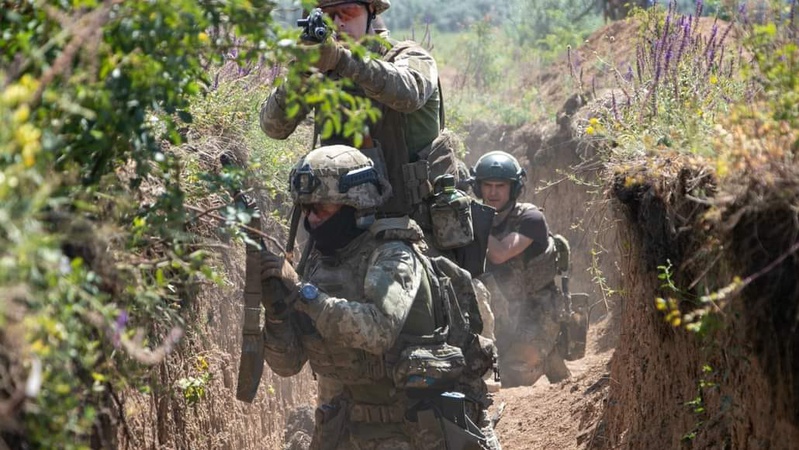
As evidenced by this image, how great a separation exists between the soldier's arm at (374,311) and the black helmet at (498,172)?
4.97 m

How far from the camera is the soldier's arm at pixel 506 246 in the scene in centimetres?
1091

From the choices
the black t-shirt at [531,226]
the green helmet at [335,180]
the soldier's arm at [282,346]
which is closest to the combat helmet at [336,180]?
the green helmet at [335,180]

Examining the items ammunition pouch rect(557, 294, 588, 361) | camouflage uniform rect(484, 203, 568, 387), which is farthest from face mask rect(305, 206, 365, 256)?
ammunition pouch rect(557, 294, 588, 361)

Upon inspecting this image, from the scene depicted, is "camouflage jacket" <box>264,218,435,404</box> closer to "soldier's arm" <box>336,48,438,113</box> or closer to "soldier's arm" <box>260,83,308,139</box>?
"soldier's arm" <box>336,48,438,113</box>

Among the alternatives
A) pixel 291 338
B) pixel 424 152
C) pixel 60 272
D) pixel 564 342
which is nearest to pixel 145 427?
pixel 291 338

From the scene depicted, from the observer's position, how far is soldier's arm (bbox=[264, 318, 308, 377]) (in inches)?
242

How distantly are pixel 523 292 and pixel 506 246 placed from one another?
27.9 inches

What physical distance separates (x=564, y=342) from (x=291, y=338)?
5.85 meters

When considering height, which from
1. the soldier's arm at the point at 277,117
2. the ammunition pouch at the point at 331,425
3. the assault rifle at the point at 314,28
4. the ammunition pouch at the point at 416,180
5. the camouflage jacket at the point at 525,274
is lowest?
the camouflage jacket at the point at 525,274

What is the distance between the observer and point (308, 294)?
19.2 feet

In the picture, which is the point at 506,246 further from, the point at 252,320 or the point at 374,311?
the point at 252,320

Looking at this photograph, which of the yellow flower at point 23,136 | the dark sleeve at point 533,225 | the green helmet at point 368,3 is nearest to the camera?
the yellow flower at point 23,136

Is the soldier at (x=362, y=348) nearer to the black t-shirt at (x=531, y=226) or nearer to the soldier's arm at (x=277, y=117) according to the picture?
the soldier's arm at (x=277, y=117)

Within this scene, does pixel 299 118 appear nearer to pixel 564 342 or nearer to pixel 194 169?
pixel 194 169
